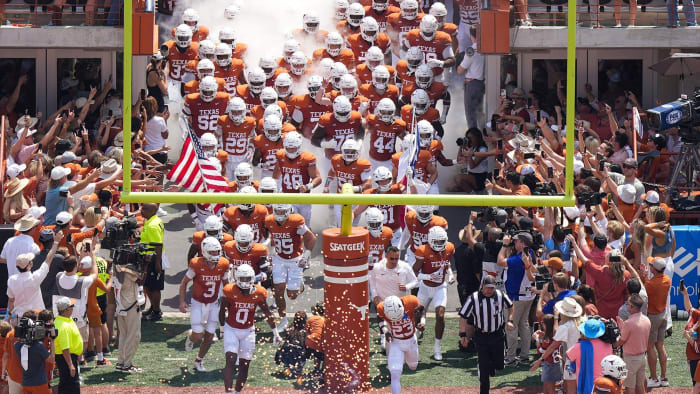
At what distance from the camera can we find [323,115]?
50.2ft

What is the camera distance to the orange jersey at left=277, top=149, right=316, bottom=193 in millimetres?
14344

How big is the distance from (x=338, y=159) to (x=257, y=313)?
71.4 inches

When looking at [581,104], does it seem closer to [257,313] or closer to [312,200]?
[257,313]

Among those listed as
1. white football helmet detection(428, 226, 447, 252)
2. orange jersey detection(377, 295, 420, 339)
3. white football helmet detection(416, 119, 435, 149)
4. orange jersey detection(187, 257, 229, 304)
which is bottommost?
orange jersey detection(377, 295, 420, 339)

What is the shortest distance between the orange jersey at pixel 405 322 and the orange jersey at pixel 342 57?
209 inches

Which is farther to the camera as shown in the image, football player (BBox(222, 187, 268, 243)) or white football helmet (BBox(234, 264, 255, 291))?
football player (BBox(222, 187, 268, 243))

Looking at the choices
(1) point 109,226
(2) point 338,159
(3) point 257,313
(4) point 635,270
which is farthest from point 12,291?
(4) point 635,270

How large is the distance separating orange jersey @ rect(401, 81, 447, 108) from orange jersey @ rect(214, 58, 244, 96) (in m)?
1.85

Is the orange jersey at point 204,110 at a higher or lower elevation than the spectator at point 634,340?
higher

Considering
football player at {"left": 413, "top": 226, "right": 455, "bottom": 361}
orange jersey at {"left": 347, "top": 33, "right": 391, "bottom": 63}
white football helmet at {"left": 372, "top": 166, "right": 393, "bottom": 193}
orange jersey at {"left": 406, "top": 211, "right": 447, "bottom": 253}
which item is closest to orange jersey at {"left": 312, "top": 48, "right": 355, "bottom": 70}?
orange jersey at {"left": 347, "top": 33, "right": 391, "bottom": 63}

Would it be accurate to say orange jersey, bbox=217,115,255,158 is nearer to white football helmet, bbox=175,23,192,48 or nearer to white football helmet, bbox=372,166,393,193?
white football helmet, bbox=175,23,192,48

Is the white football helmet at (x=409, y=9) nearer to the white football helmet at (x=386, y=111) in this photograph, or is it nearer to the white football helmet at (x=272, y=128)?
the white football helmet at (x=386, y=111)

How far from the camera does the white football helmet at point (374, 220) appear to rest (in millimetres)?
13133

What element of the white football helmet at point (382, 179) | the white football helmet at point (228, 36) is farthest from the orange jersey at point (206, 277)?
the white football helmet at point (228, 36)
